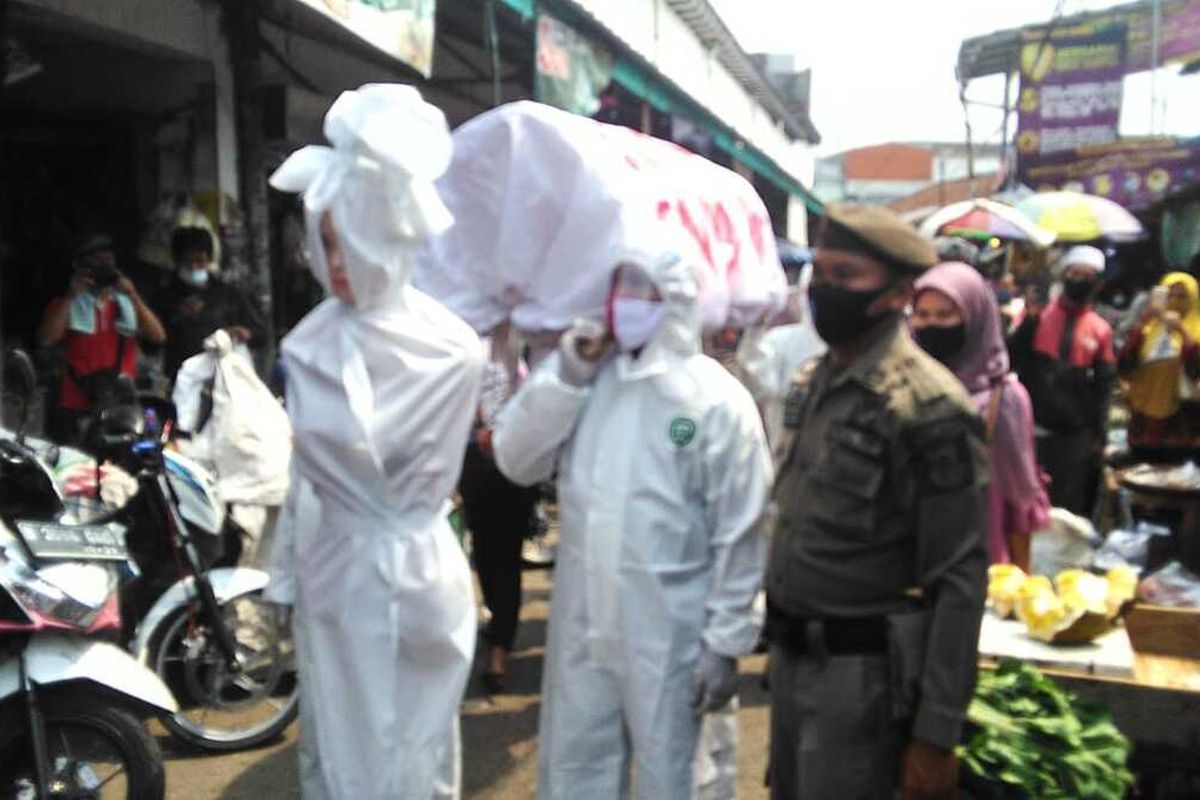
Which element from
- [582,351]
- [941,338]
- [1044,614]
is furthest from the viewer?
[941,338]

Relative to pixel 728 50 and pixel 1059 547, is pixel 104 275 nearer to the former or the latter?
pixel 1059 547

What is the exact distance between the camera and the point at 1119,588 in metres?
3.69

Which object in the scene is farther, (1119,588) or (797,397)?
(1119,588)

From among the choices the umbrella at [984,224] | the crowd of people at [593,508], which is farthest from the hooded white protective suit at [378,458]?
the umbrella at [984,224]

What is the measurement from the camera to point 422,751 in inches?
127

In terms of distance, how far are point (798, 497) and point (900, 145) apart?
207 ft

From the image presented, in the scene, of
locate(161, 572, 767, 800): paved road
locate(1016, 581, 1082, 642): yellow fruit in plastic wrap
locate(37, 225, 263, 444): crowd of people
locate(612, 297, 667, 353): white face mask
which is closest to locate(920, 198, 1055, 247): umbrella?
locate(161, 572, 767, 800): paved road

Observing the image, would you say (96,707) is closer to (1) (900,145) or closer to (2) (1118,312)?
(2) (1118,312)

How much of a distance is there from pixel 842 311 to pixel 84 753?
2.52 metres

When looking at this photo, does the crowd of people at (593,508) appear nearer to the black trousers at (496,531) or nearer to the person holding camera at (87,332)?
the black trousers at (496,531)

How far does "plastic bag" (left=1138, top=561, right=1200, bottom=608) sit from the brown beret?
240 centimetres

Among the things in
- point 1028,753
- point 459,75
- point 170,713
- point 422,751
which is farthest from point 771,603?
point 459,75

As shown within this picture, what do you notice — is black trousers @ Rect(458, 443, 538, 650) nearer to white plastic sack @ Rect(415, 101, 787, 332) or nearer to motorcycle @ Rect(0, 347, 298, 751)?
motorcycle @ Rect(0, 347, 298, 751)

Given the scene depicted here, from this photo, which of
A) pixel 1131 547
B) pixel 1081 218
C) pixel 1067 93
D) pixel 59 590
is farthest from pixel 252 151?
pixel 1067 93
